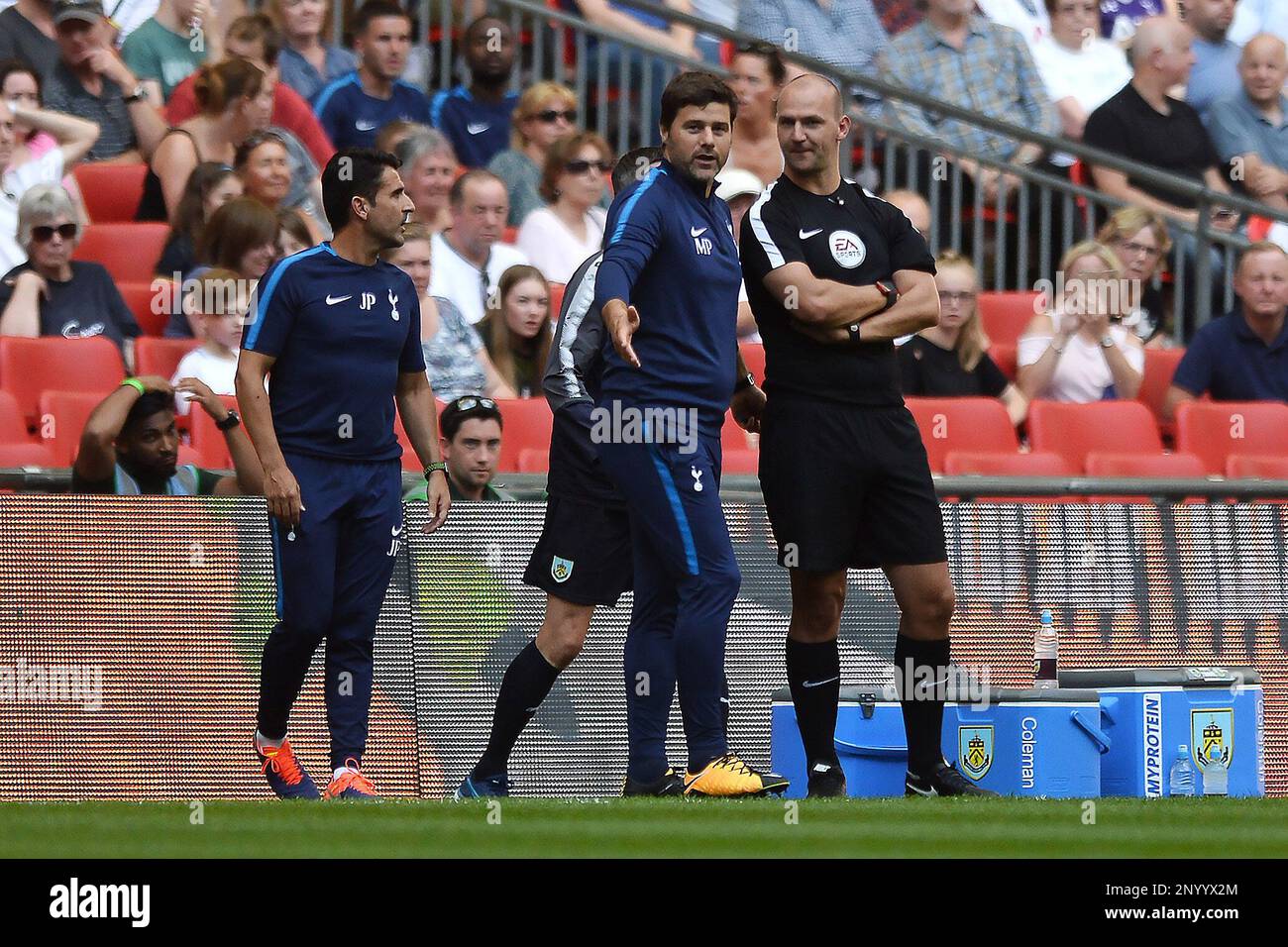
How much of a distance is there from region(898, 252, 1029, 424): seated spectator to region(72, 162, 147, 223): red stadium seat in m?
4.37

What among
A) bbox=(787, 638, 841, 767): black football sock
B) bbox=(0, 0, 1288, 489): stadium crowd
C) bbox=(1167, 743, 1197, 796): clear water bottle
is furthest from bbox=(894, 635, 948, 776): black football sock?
bbox=(0, 0, 1288, 489): stadium crowd

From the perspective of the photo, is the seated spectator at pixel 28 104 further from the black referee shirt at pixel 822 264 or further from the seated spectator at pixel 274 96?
the black referee shirt at pixel 822 264

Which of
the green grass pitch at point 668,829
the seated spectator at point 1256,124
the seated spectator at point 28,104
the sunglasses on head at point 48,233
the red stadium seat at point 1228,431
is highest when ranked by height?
the seated spectator at point 1256,124

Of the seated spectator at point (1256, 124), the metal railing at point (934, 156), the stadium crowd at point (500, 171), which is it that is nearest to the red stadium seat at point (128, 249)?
the stadium crowd at point (500, 171)

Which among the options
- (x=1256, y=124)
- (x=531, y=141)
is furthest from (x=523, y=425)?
(x=1256, y=124)

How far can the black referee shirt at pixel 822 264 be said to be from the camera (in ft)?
23.0

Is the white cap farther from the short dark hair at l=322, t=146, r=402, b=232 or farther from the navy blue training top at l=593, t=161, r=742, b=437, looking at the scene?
the navy blue training top at l=593, t=161, r=742, b=437

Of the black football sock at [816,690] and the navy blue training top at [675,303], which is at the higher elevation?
the navy blue training top at [675,303]

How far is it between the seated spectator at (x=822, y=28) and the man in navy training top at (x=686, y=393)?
6.85m

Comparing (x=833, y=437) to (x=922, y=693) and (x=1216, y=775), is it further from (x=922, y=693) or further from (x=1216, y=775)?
(x=1216, y=775)

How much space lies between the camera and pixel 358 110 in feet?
40.8

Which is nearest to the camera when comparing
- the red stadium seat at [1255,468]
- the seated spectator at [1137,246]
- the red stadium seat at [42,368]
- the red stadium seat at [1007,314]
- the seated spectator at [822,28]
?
the red stadium seat at [42,368]

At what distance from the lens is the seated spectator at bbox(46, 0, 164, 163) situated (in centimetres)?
1198

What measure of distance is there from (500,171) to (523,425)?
271cm
